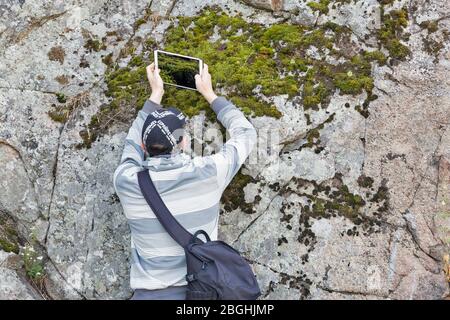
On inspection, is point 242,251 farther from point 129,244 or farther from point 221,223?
point 129,244

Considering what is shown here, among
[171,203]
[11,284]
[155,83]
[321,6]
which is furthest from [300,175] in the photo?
[11,284]

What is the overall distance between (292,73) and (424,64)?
5.18 feet

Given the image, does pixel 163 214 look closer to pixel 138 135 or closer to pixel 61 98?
pixel 138 135

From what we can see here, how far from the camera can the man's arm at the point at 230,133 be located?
653cm

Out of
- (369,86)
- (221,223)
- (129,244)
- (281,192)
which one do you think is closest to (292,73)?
(369,86)

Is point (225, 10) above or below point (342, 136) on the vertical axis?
above

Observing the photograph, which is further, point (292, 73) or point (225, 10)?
point (225, 10)

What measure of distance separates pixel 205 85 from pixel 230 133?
0.73 m

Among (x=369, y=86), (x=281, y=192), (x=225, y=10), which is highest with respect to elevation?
(x=225, y=10)

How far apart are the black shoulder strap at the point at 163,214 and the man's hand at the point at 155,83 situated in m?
1.36

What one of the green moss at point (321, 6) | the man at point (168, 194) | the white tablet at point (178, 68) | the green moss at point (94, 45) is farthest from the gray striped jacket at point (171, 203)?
the green moss at point (321, 6)

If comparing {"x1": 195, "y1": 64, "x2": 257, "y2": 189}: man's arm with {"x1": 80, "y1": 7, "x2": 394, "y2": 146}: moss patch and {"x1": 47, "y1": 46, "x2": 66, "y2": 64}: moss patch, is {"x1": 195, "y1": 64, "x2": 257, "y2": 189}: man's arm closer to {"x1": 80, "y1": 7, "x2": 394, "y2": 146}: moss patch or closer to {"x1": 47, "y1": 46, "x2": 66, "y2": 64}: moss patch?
{"x1": 80, "y1": 7, "x2": 394, "y2": 146}: moss patch

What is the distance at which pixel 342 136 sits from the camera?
742 cm

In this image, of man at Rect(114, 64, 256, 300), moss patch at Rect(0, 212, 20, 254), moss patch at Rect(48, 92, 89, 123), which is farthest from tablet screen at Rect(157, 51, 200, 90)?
moss patch at Rect(0, 212, 20, 254)
